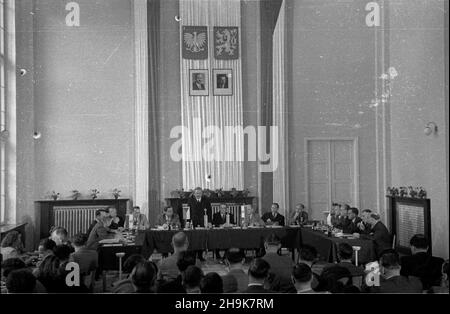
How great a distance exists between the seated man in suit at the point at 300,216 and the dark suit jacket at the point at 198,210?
5.71ft

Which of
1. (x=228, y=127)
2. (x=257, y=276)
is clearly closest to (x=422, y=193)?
(x=228, y=127)

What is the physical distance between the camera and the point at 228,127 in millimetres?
8102

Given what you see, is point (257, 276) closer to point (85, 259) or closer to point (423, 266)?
point (423, 266)

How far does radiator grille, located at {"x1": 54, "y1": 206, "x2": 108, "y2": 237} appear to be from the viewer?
10.0 m

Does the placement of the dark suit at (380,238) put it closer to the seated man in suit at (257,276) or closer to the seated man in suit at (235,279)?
the seated man in suit at (235,279)

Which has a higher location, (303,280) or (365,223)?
(303,280)

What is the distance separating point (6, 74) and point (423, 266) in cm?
609

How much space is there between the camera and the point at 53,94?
7578mm

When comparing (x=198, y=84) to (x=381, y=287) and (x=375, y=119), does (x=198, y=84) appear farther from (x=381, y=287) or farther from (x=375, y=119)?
(x=381, y=287)

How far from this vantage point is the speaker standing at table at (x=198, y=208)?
925cm

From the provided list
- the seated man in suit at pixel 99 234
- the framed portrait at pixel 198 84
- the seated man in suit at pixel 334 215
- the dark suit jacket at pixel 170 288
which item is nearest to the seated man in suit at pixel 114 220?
the seated man in suit at pixel 99 234

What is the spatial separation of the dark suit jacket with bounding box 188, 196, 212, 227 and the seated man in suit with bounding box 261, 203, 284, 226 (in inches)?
45.8
